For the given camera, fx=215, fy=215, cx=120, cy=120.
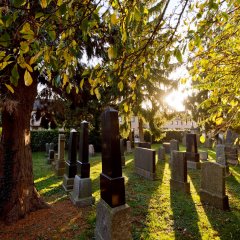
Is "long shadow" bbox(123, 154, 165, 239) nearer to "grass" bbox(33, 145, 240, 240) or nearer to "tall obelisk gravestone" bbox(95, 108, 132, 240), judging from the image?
"grass" bbox(33, 145, 240, 240)

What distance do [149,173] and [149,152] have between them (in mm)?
900

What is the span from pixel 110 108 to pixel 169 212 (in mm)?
3468

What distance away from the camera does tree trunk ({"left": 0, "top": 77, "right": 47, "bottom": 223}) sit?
533cm

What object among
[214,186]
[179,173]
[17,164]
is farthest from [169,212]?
[17,164]

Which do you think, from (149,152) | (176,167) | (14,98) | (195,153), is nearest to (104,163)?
(14,98)

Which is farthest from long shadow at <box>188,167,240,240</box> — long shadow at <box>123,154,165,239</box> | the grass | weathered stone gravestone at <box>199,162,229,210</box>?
long shadow at <box>123,154,165,239</box>

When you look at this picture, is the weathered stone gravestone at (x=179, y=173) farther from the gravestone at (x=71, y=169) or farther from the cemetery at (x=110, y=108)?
the gravestone at (x=71, y=169)

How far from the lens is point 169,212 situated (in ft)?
19.0

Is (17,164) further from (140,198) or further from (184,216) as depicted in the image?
(184,216)

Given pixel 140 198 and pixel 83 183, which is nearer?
pixel 83 183

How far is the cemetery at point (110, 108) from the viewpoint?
2.14 m

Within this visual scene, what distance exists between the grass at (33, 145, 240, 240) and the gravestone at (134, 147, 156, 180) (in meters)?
0.41

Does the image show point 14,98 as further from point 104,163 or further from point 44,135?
point 44,135

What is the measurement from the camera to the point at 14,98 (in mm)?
5465
